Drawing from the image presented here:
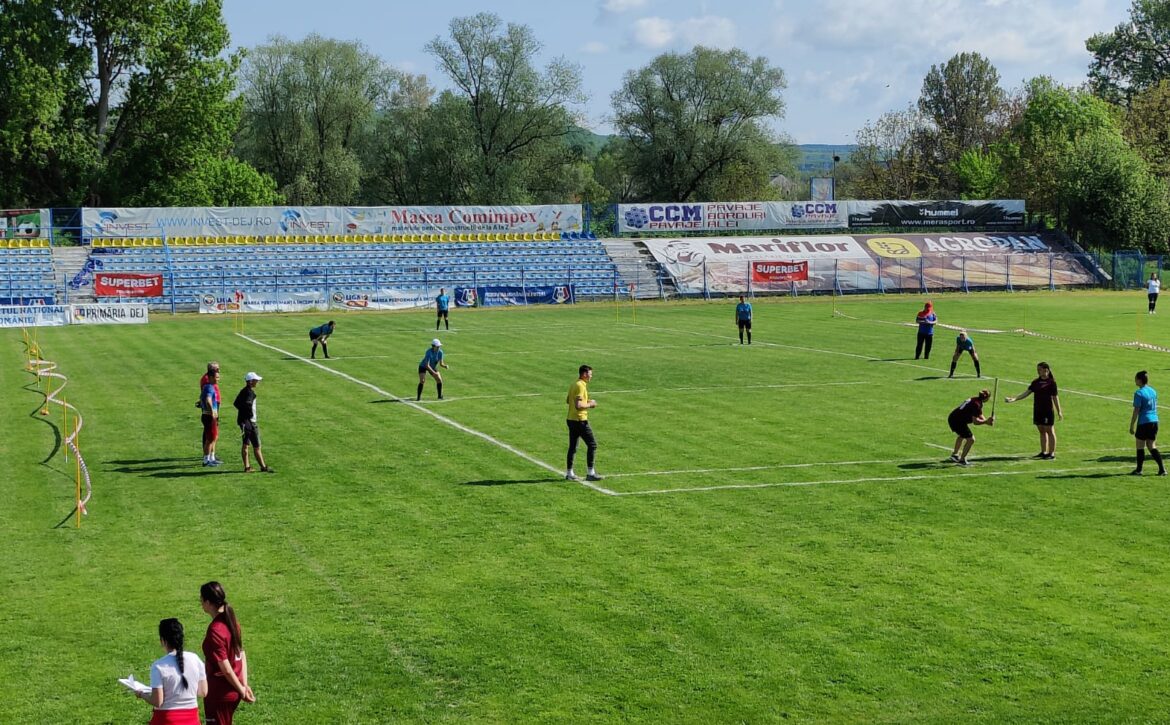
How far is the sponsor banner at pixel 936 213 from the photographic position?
8788 centimetres

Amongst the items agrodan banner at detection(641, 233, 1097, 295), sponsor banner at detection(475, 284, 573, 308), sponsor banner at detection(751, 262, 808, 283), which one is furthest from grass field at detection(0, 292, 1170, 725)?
agrodan banner at detection(641, 233, 1097, 295)

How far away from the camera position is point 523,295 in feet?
235

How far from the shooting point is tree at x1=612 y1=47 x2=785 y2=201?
102000 mm

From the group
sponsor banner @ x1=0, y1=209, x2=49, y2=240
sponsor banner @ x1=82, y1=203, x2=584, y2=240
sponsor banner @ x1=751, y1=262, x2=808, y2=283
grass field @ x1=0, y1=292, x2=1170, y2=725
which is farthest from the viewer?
sponsor banner @ x1=751, y1=262, x2=808, y2=283

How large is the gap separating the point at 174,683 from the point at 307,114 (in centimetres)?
9372

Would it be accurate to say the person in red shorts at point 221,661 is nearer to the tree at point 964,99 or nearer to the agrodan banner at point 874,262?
the agrodan banner at point 874,262

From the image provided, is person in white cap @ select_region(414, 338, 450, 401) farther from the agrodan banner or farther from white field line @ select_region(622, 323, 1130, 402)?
the agrodan banner

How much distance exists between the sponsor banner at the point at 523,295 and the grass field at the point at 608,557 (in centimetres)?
3611

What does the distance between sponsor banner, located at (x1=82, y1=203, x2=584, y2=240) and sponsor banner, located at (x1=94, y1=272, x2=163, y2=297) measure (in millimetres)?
6777

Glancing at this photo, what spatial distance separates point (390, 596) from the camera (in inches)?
597

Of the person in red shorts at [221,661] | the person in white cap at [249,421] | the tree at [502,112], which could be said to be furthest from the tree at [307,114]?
the person in red shorts at [221,661]

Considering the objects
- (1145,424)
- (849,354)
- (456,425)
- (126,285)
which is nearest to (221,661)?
(1145,424)

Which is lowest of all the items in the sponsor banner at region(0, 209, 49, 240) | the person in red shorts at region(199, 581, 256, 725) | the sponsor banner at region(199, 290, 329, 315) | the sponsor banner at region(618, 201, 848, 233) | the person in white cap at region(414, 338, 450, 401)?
the person in red shorts at region(199, 581, 256, 725)

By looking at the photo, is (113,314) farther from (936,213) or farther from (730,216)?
(936,213)
